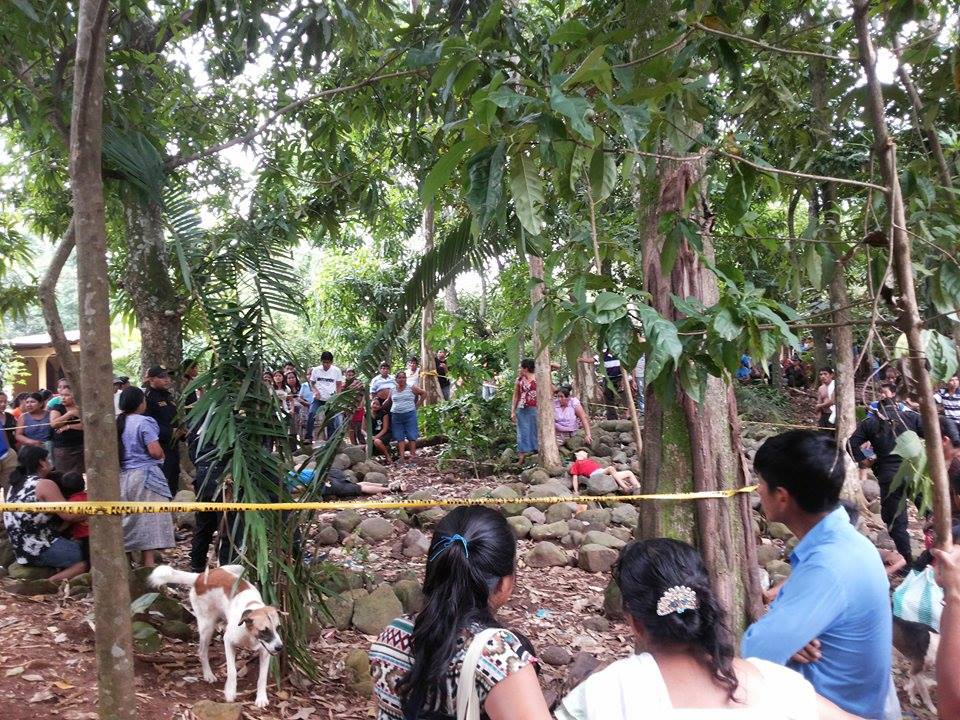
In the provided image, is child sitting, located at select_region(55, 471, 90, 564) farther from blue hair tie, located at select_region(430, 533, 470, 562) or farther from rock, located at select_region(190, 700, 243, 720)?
blue hair tie, located at select_region(430, 533, 470, 562)

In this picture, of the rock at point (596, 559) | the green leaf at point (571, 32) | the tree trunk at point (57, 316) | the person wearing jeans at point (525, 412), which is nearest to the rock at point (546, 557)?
the rock at point (596, 559)

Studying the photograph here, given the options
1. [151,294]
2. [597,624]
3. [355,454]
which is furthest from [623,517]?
[151,294]

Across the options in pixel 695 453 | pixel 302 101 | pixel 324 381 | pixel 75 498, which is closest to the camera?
pixel 695 453

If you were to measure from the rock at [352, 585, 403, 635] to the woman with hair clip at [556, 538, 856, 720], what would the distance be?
362cm

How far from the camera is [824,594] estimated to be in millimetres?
2002

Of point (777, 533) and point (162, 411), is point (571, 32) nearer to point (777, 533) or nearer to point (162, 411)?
point (162, 411)

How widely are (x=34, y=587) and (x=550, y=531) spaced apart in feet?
13.4

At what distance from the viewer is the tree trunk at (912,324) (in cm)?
179

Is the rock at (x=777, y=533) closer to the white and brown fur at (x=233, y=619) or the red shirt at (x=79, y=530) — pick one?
the white and brown fur at (x=233, y=619)

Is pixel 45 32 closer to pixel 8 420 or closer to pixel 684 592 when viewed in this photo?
pixel 684 592

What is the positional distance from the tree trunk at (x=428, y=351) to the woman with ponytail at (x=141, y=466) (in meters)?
6.02

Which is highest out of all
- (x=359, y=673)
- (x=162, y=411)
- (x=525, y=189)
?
(x=525, y=189)

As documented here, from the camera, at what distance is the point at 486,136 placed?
209 cm

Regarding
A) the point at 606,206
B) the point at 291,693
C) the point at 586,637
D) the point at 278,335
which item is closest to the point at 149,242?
the point at 278,335
